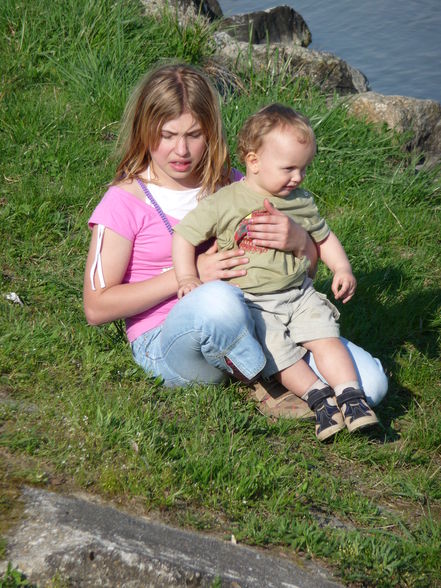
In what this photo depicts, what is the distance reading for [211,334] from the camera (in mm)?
3312

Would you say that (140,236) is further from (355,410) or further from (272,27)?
(272,27)

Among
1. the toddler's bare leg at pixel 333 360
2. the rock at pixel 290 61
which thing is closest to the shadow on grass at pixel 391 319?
the toddler's bare leg at pixel 333 360

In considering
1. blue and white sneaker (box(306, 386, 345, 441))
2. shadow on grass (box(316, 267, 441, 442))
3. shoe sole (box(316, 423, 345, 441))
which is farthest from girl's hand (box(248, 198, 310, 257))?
shadow on grass (box(316, 267, 441, 442))

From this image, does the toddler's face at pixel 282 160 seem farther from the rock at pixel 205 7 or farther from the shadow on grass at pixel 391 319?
the rock at pixel 205 7

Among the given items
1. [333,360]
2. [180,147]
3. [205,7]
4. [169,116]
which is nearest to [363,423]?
[333,360]

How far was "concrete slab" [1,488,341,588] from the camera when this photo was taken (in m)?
2.44

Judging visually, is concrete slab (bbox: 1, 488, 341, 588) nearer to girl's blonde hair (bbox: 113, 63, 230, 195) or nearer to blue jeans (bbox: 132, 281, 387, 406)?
blue jeans (bbox: 132, 281, 387, 406)

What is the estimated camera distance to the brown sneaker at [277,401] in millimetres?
3621

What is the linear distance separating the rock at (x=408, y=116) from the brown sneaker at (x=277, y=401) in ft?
10.2

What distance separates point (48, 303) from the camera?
169 inches

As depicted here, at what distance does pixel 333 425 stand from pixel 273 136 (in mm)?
1186

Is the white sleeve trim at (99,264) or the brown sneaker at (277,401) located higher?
the white sleeve trim at (99,264)

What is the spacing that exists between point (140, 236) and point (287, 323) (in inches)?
29.3

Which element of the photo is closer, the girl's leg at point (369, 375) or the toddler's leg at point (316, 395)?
the toddler's leg at point (316, 395)
